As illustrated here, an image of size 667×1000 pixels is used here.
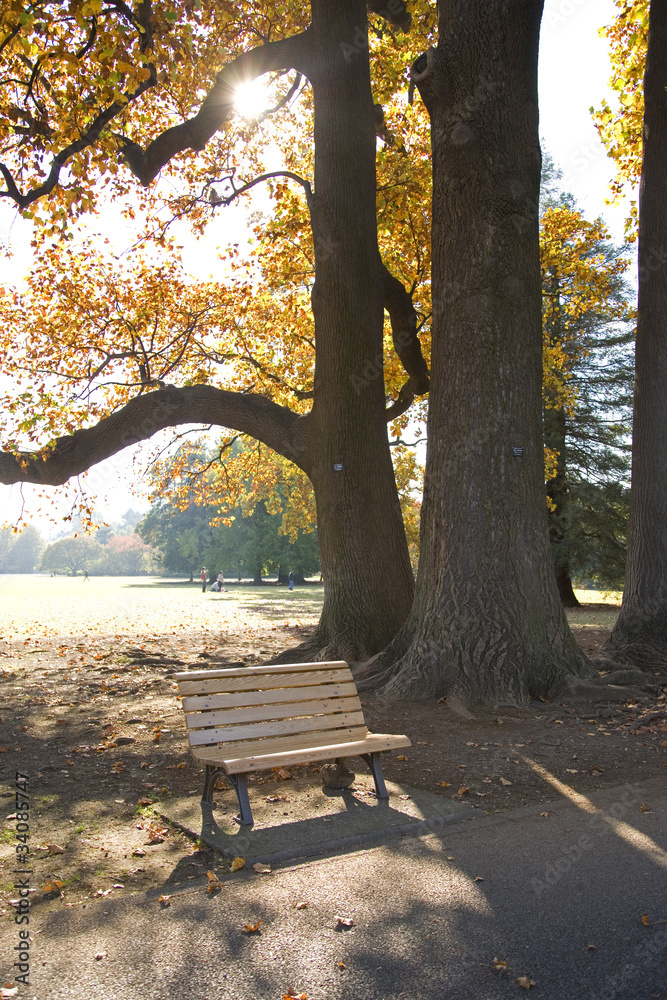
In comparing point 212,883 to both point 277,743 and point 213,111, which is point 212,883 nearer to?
point 277,743

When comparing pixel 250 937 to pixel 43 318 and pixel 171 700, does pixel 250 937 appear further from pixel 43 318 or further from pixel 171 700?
pixel 43 318

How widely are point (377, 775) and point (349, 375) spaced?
6.77 m

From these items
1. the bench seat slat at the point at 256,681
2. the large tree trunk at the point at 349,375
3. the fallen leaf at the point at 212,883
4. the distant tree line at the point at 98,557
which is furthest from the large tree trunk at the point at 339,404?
the distant tree line at the point at 98,557

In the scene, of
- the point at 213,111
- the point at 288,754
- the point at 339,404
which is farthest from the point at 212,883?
the point at 213,111

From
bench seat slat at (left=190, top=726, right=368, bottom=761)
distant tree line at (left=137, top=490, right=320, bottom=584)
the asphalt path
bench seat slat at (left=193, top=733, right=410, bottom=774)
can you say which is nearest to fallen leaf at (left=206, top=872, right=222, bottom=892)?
the asphalt path

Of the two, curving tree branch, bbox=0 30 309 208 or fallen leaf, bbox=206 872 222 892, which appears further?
curving tree branch, bbox=0 30 309 208

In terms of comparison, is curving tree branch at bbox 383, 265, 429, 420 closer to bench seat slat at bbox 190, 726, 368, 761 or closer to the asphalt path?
bench seat slat at bbox 190, 726, 368, 761

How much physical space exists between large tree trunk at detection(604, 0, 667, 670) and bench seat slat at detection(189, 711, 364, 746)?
568 centimetres

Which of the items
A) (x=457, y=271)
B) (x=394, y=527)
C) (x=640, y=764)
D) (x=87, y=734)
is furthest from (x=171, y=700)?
(x=457, y=271)

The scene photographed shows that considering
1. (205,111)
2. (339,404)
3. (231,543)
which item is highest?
(205,111)

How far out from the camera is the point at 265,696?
18.1ft

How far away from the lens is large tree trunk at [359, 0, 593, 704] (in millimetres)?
8250

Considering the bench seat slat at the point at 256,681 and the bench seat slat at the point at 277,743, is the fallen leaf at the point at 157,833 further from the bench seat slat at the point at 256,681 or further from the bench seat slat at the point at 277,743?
the bench seat slat at the point at 256,681

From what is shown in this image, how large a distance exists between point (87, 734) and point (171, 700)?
5.98 feet
